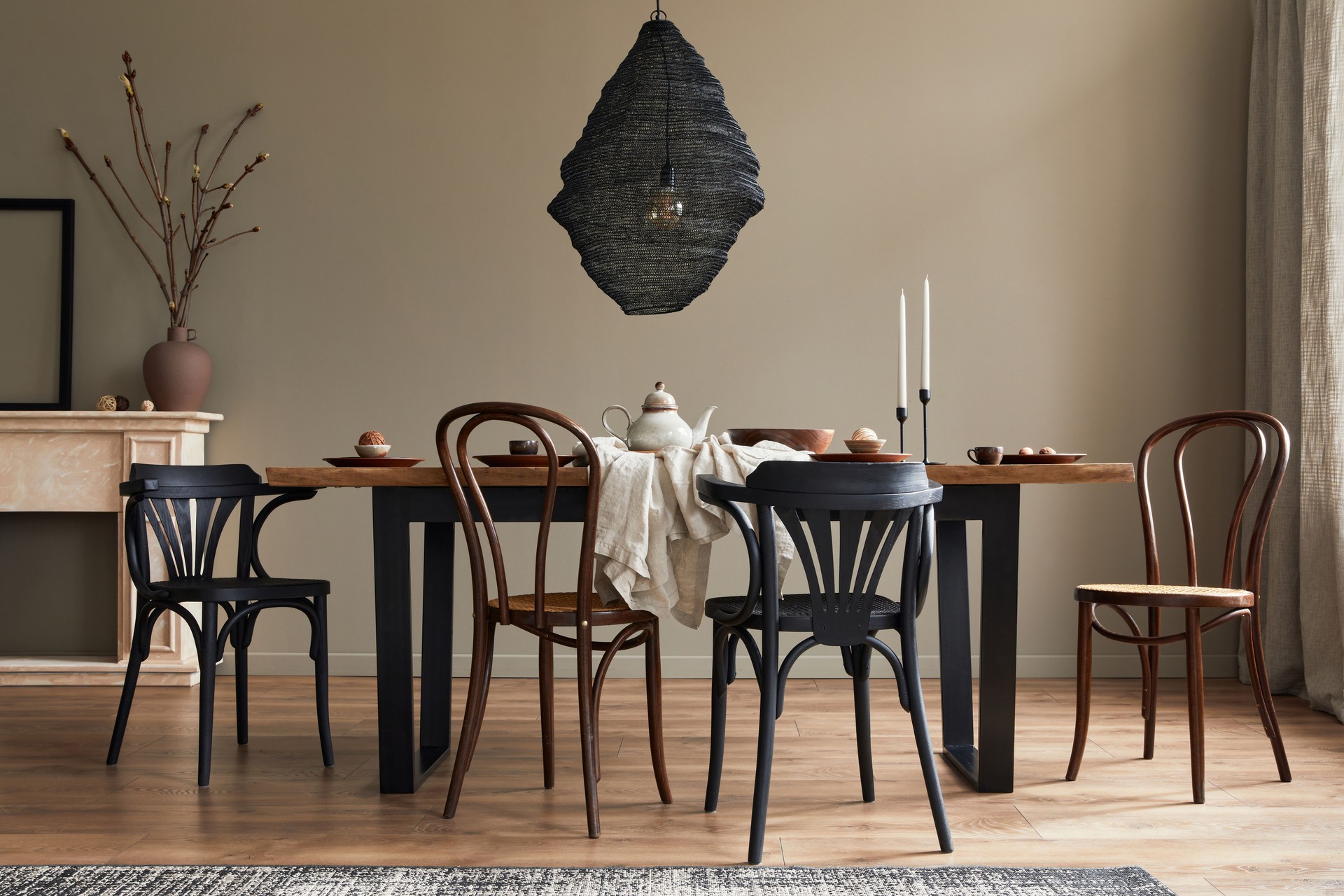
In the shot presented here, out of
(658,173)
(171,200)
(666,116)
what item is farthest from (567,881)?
(171,200)

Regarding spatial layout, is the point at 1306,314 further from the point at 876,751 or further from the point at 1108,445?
the point at 876,751

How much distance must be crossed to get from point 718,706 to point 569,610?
1.18 feet

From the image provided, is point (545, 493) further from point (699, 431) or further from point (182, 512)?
point (182, 512)

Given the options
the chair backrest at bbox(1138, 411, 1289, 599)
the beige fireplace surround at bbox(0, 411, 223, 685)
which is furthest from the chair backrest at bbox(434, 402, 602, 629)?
the beige fireplace surround at bbox(0, 411, 223, 685)

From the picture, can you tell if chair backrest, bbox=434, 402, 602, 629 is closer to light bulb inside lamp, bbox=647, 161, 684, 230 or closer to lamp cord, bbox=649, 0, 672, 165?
light bulb inside lamp, bbox=647, 161, 684, 230

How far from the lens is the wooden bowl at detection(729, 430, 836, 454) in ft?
7.66

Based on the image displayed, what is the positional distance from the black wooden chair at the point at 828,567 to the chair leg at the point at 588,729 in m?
0.26

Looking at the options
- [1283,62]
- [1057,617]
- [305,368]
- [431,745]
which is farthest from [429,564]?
[1283,62]

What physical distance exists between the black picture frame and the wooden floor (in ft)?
4.05

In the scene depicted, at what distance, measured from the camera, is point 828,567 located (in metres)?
1.79

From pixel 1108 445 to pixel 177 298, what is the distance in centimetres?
344

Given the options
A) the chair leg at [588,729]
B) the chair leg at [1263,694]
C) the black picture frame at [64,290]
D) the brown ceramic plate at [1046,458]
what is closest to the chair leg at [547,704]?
the chair leg at [588,729]

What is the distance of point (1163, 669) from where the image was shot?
3.54m

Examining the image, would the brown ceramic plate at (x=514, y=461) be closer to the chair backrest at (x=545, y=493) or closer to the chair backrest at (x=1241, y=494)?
the chair backrest at (x=545, y=493)
